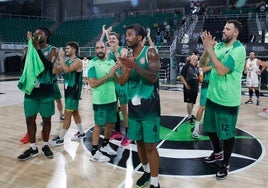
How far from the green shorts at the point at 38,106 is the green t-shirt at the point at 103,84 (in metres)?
0.63

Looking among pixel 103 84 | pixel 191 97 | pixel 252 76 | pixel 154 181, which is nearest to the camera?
pixel 154 181

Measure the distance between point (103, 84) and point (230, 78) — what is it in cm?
174

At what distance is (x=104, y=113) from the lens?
13.4 ft

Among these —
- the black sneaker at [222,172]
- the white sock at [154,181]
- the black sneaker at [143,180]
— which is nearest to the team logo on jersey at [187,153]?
the black sneaker at [222,172]

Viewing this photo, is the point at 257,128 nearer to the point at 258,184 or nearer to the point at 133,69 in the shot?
the point at 258,184

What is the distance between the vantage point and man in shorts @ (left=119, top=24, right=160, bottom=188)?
2.89m

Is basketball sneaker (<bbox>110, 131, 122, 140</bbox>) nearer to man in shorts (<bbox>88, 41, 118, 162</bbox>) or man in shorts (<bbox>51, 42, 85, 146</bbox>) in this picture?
man in shorts (<bbox>51, 42, 85, 146</bbox>)

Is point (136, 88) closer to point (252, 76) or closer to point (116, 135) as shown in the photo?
point (116, 135)

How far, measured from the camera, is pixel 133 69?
2.89m

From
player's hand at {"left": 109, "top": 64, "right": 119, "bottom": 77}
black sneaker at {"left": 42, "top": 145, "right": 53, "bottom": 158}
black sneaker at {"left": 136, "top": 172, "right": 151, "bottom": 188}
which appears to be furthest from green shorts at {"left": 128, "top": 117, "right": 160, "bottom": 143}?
black sneaker at {"left": 42, "top": 145, "right": 53, "bottom": 158}

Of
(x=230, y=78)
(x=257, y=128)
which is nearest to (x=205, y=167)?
(x=230, y=78)

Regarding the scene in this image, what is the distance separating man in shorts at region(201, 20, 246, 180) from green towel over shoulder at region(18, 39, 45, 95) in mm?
2167

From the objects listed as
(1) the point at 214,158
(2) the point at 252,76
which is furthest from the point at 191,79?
(2) the point at 252,76

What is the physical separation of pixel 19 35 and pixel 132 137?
23.2 metres
